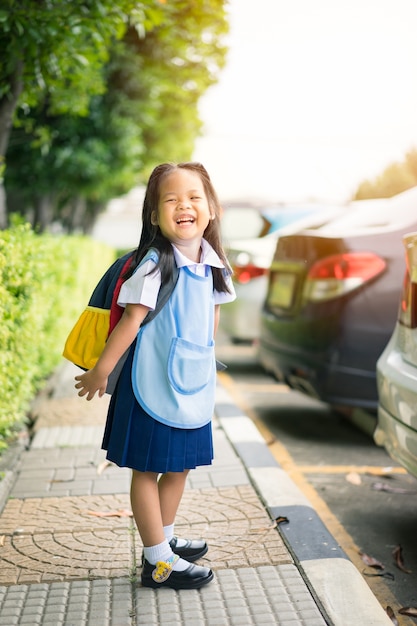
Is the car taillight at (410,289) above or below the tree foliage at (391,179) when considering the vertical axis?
below

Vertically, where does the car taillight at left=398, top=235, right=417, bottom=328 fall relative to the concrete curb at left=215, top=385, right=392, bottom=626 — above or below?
above

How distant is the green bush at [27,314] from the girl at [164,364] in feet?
4.86

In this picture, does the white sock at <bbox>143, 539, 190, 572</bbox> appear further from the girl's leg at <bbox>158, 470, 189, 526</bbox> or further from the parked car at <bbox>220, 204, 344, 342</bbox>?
the parked car at <bbox>220, 204, 344, 342</bbox>

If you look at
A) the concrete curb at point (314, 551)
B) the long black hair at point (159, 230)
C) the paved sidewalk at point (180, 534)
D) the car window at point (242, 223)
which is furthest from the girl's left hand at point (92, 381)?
the car window at point (242, 223)

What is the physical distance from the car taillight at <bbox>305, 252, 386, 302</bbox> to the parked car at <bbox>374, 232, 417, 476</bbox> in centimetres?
107

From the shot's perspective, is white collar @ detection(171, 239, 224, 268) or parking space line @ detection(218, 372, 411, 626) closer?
white collar @ detection(171, 239, 224, 268)

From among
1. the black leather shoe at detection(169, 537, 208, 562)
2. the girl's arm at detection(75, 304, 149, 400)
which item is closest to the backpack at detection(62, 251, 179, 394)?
the girl's arm at detection(75, 304, 149, 400)

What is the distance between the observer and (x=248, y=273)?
8547 mm

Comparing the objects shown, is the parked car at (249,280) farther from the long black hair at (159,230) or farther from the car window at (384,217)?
the long black hair at (159,230)

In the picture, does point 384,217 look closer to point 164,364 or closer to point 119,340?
point 164,364

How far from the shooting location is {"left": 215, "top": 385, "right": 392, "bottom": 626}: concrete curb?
9.00ft

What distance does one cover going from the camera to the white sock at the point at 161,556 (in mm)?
2936

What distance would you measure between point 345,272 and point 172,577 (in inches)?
107

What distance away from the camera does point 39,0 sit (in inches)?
234
